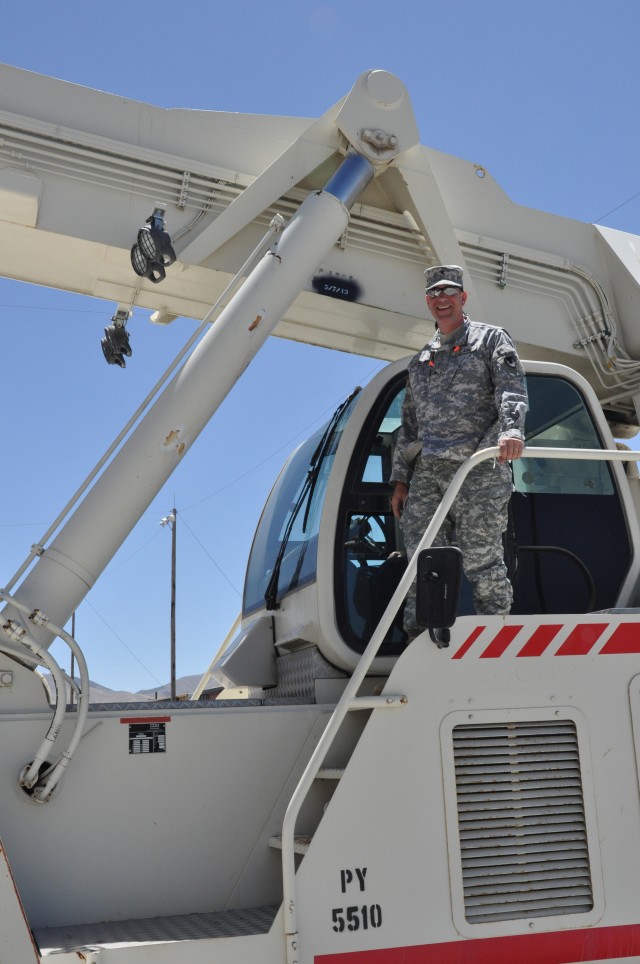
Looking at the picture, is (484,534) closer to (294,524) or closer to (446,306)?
(446,306)

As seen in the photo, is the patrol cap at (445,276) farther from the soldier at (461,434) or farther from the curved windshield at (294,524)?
the curved windshield at (294,524)

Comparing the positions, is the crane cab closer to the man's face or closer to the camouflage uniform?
the camouflage uniform

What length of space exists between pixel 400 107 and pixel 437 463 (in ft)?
6.79

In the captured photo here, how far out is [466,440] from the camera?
3.82 metres

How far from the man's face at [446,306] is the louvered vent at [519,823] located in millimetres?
1579

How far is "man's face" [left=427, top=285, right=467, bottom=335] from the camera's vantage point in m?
3.94

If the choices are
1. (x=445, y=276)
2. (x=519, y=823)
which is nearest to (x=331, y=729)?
(x=519, y=823)

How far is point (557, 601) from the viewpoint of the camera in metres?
4.13

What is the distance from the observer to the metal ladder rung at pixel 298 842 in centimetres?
307

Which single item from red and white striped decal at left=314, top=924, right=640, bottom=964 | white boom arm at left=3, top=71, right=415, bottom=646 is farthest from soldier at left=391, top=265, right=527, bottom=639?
red and white striped decal at left=314, top=924, right=640, bottom=964

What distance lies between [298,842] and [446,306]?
2079 mm

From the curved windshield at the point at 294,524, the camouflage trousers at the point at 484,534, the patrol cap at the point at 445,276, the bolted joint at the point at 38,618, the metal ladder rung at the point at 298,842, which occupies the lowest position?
the metal ladder rung at the point at 298,842

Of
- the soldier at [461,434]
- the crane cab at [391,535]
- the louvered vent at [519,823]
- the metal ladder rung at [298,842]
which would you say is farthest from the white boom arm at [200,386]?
the louvered vent at [519,823]

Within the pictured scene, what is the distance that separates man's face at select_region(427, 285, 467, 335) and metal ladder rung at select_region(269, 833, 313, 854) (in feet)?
6.52
